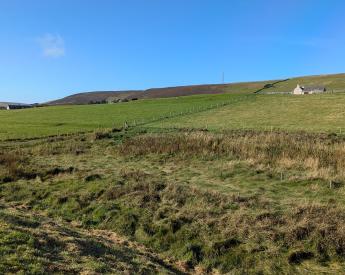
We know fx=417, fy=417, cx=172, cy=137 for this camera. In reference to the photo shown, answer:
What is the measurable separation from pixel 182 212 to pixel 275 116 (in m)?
46.2

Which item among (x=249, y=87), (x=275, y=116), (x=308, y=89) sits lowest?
(x=275, y=116)

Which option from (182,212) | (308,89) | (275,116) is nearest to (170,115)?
(275,116)

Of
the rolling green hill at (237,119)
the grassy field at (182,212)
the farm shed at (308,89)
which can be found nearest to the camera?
the grassy field at (182,212)

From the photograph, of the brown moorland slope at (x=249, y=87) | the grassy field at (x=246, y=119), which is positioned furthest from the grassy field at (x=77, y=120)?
the brown moorland slope at (x=249, y=87)

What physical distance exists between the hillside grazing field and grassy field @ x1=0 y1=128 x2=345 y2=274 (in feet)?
70.0

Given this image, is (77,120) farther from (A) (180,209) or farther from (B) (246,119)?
(A) (180,209)

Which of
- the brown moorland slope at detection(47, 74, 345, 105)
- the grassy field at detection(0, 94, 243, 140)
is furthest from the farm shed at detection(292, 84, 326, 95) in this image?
the grassy field at detection(0, 94, 243, 140)

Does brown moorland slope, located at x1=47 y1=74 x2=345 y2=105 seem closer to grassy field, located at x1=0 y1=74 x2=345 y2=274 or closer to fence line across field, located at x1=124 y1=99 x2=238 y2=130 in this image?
fence line across field, located at x1=124 y1=99 x2=238 y2=130

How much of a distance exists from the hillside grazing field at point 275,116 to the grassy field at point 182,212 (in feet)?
70.0

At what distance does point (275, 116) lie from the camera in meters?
58.8

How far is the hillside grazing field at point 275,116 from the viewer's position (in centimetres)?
4819

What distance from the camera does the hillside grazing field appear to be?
48.2 meters

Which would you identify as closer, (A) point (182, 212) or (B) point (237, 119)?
(A) point (182, 212)

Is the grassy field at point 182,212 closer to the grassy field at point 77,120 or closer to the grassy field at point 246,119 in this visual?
the grassy field at point 246,119
